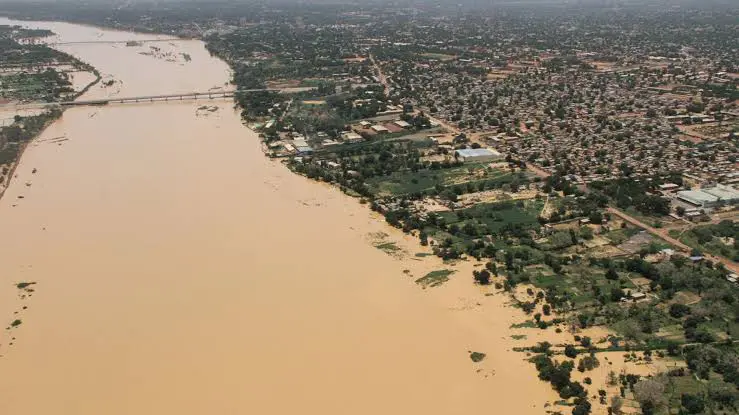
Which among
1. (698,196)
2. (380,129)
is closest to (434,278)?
(698,196)

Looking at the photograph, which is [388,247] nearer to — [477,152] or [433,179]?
[433,179]

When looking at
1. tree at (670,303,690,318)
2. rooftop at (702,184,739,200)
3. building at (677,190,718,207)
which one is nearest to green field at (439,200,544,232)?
building at (677,190,718,207)

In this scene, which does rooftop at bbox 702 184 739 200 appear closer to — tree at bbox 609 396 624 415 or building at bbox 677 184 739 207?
building at bbox 677 184 739 207

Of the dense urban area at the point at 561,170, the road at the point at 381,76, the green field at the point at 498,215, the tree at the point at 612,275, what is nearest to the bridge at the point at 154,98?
the dense urban area at the point at 561,170

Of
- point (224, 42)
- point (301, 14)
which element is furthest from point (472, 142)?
point (301, 14)

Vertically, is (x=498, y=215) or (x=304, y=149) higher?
(x=304, y=149)
